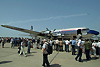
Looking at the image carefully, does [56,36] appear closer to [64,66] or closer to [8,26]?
[8,26]

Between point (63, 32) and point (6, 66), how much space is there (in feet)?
76.7

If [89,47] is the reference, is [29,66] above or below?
below

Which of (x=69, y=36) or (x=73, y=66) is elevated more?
(x=69, y=36)

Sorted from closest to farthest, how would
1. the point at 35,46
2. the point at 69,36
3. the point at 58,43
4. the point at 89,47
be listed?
the point at 89,47
the point at 58,43
the point at 35,46
the point at 69,36

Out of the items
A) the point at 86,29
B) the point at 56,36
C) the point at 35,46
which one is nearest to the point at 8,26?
the point at 35,46

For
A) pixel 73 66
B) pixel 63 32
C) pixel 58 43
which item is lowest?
pixel 73 66

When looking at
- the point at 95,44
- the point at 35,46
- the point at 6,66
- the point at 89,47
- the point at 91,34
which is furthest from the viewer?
the point at 91,34

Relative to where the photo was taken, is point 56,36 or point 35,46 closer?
point 35,46

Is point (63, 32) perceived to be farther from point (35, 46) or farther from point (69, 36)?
point (35, 46)

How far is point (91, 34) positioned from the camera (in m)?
23.1

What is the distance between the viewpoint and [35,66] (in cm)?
518

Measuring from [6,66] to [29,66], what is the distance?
1.35 metres

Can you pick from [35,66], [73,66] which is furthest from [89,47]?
[35,66]

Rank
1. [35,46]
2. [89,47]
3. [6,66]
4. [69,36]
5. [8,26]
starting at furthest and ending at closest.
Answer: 1. [69,36]
2. [8,26]
3. [35,46]
4. [89,47]
5. [6,66]
